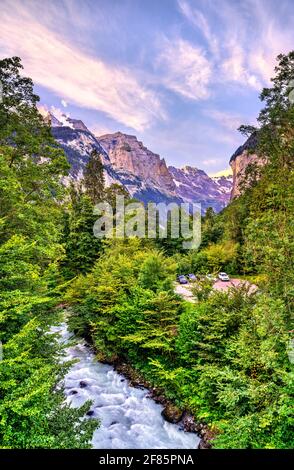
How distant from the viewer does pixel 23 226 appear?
15836 mm

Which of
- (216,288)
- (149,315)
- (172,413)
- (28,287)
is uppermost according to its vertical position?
(28,287)

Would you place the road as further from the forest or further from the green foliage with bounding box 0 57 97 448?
the green foliage with bounding box 0 57 97 448

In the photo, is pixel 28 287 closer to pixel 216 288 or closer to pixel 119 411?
pixel 119 411

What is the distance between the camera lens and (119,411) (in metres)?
14.4

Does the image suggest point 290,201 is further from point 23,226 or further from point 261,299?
point 23,226

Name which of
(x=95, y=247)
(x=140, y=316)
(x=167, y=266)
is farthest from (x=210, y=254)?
(x=140, y=316)

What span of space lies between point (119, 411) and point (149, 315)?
4814 mm

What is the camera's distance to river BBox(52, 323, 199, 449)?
12070mm

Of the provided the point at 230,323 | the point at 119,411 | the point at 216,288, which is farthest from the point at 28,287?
the point at 216,288

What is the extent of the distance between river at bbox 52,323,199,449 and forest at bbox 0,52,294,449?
97cm

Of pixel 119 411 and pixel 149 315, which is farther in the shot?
pixel 149 315

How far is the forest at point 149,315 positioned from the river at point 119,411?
967 millimetres

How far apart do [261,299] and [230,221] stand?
32.0 meters

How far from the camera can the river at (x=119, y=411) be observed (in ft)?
39.6
